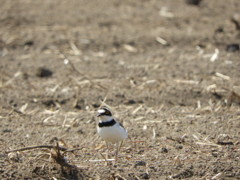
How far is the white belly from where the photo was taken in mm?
7207

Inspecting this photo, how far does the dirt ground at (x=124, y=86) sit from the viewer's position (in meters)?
6.99

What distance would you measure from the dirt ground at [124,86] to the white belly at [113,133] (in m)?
0.24

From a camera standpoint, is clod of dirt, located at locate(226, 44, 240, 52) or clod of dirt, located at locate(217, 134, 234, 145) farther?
clod of dirt, located at locate(226, 44, 240, 52)

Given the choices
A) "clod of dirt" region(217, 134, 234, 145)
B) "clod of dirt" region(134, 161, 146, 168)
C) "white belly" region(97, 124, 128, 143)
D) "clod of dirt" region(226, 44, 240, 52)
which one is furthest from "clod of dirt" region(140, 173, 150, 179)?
"clod of dirt" region(226, 44, 240, 52)

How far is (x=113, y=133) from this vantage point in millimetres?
7188

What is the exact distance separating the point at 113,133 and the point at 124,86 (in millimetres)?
2357

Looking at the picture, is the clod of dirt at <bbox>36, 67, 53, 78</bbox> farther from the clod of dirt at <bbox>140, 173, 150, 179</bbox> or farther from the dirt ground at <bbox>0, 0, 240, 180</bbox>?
the clod of dirt at <bbox>140, 173, 150, 179</bbox>

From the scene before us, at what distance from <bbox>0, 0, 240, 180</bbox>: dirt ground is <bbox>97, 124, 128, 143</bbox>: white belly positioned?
243 mm

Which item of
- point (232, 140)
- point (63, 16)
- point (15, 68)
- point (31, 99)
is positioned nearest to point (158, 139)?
point (232, 140)

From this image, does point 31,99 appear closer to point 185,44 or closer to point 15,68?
point 15,68

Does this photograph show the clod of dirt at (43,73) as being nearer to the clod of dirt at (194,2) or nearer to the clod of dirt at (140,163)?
the clod of dirt at (140,163)

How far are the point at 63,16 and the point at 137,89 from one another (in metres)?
4.04

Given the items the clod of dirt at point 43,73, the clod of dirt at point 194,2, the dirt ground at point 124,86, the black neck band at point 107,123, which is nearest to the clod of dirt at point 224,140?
the dirt ground at point 124,86

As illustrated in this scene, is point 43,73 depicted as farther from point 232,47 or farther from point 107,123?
point 232,47
